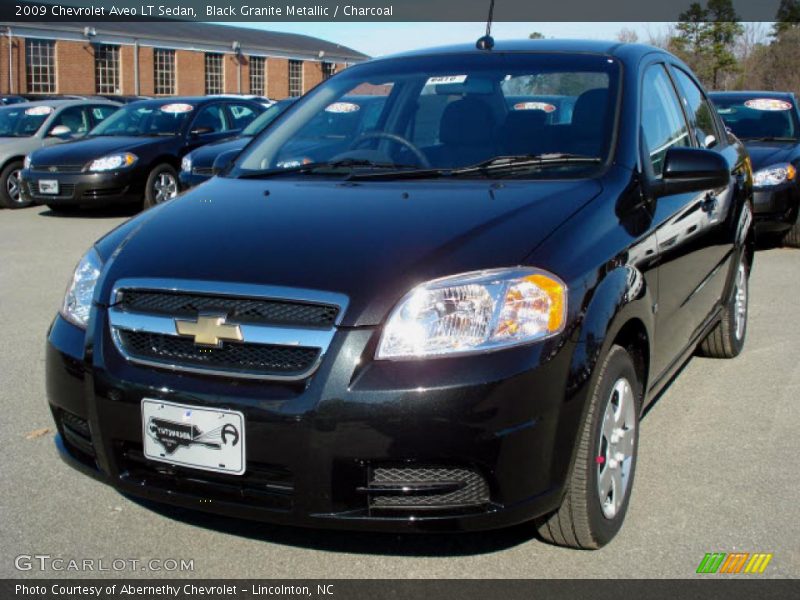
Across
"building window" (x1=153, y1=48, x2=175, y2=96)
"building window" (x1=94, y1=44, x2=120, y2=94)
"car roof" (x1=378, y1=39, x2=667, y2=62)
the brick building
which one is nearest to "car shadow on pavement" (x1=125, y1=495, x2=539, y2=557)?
"car roof" (x1=378, y1=39, x2=667, y2=62)

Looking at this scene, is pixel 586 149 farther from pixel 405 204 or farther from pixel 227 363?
pixel 227 363

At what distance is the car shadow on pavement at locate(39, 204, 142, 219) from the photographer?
12.8 metres

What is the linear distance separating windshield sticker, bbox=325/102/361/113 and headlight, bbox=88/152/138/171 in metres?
8.27

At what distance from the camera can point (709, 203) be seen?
14.5 feet

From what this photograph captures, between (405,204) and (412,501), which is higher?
(405,204)

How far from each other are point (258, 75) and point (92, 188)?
4350cm

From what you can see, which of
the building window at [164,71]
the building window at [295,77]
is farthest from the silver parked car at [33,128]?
the building window at [295,77]

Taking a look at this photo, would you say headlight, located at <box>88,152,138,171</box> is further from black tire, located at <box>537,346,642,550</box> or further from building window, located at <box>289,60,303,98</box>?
building window, located at <box>289,60,303,98</box>

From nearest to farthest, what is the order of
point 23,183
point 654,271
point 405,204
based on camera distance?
1. point 405,204
2. point 654,271
3. point 23,183

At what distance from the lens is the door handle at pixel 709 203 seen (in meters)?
4.33

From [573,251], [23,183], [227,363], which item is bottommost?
[23,183]
